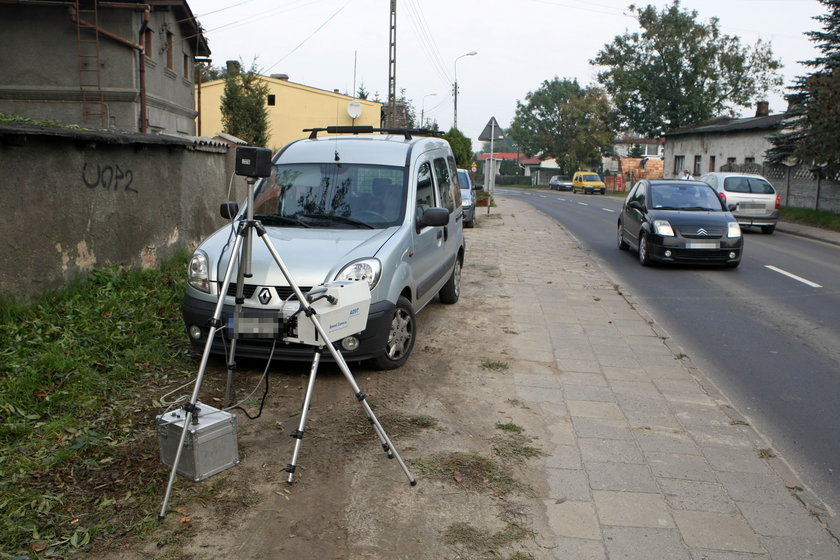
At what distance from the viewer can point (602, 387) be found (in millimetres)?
6180

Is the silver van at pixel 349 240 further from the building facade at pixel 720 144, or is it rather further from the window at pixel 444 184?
the building facade at pixel 720 144

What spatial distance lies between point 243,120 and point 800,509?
1163 inches

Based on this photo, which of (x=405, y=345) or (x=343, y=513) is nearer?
(x=343, y=513)

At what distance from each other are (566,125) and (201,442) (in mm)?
89927

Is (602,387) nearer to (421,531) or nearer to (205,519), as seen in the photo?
(421,531)

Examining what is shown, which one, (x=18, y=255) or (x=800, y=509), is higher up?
(x=18, y=255)

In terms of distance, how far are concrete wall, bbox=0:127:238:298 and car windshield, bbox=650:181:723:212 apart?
8.26 meters

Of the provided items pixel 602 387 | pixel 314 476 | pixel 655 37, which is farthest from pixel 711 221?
pixel 655 37

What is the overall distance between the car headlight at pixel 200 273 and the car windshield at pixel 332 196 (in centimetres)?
83

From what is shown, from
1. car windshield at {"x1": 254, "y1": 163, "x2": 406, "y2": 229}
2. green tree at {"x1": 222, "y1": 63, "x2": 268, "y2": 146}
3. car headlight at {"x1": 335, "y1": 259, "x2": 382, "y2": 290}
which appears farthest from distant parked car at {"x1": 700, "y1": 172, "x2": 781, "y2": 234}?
green tree at {"x1": 222, "y1": 63, "x2": 268, "y2": 146}

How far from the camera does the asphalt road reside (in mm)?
5320

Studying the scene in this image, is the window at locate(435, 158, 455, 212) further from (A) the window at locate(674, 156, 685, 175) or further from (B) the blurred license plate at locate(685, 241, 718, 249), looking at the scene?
(A) the window at locate(674, 156, 685, 175)

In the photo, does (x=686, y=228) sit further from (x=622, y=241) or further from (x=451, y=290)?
(x=451, y=290)

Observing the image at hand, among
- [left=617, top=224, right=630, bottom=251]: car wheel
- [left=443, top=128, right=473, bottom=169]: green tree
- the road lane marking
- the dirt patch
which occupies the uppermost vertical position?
[left=443, top=128, right=473, bottom=169]: green tree
